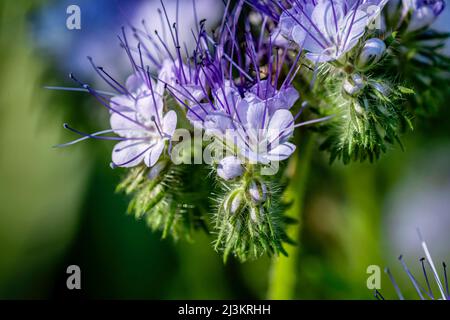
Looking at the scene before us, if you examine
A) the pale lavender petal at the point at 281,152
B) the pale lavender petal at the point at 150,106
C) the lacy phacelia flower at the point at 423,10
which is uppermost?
→ the lacy phacelia flower at the point at 423,10

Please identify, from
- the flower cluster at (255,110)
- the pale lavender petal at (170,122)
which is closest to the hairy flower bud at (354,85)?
the flower cluster at (255,110)

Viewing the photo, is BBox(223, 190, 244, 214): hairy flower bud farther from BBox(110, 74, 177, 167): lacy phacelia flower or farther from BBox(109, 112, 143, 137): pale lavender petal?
BBox(109, 112, 143, 137): pale lavender petal

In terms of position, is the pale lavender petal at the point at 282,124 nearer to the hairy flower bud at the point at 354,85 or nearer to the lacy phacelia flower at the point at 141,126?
the hairy flower bud at the point at 354,85

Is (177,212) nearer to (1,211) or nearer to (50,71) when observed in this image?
(50,71)

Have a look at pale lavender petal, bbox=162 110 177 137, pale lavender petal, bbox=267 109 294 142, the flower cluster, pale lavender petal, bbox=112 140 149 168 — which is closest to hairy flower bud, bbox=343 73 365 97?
the flower cluster

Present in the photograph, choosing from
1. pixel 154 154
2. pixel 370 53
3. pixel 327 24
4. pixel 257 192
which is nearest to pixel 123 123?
pixel 154 154

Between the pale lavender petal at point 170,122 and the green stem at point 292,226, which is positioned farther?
the green stem at point 292,226

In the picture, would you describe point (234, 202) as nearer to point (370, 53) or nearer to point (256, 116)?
point (256, 116)
